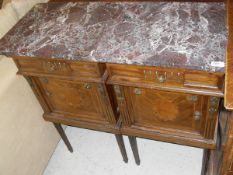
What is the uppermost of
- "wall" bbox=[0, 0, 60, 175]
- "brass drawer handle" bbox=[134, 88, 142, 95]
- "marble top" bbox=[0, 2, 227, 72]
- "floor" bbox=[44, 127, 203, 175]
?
"marble top" bbox=[0, 2, 227, 72]

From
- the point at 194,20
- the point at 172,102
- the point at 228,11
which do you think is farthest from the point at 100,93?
the point at 228,11

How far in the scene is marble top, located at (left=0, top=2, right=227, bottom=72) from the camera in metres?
1.08

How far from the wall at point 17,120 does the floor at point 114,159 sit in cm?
19

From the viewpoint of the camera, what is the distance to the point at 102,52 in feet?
3.84

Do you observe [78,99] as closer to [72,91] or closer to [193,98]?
[72,91]

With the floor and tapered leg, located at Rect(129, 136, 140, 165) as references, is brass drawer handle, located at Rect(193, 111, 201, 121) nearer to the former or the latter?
tapered leg, located at Rect(129, 136, 140, 165)

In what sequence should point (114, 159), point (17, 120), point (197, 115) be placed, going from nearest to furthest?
point (197, 115) → point (17, 120) → point (114, 159)

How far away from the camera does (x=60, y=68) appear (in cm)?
131

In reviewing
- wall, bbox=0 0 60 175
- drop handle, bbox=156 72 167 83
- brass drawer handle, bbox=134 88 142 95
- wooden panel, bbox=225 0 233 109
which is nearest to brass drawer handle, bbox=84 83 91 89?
brass drawer handle, bbox=134 88 142 95

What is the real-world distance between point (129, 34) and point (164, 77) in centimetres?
26

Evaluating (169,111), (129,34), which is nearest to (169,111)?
(169,111)

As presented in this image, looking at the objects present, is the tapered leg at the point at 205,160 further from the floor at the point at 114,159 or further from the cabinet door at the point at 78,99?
the cabinet door at the point at 78,99

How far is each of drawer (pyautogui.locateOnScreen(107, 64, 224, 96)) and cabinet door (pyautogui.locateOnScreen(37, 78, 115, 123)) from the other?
0.13 m

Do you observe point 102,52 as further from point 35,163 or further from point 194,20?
point 35,163
